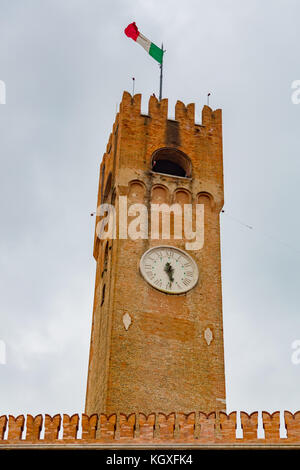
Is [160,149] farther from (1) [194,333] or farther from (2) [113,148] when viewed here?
(1) [194,333]

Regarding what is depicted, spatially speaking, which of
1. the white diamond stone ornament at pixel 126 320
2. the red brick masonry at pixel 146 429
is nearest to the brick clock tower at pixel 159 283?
the white diamond stone ornament at pixel 126 320

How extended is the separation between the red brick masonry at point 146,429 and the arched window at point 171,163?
9.92 m

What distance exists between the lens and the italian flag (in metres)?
29.6

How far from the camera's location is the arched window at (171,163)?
26812 mm

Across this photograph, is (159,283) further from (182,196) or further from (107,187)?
(107,187)

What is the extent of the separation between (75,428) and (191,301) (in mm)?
6542

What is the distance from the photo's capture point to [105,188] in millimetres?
28031

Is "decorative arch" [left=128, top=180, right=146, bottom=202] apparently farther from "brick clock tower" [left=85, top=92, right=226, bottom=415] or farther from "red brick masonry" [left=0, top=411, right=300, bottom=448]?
"red brick masonry" [left=0, top=411, right=300, bottom=448]

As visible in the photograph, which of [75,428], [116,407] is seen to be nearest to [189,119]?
[116,407]

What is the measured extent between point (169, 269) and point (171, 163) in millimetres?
4716

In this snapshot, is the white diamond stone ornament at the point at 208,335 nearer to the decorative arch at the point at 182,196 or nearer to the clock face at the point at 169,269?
the clock face at the point at 169,269

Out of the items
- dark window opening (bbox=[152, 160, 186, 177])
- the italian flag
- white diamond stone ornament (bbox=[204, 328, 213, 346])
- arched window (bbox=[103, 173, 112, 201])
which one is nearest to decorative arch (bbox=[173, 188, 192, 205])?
dark window opening (bbox=[152, 160, 186, 177])

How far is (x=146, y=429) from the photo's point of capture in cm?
1875

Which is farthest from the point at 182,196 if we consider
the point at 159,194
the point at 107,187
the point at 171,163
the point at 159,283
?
the point at 159,283
